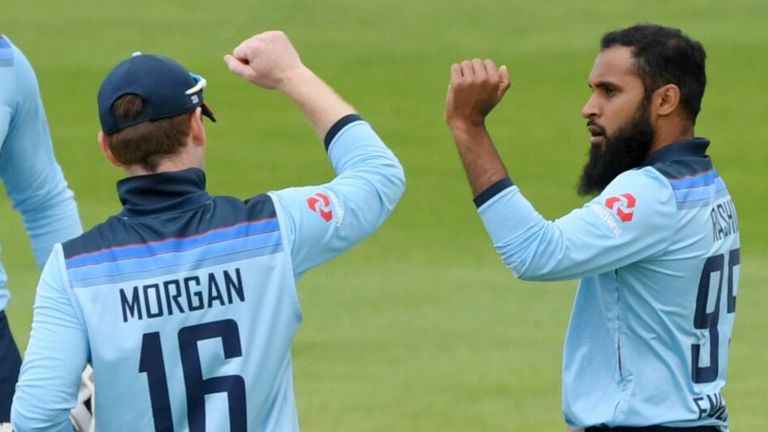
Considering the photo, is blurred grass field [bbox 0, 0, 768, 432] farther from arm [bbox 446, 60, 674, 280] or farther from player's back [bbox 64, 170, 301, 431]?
player's back [bbox 64, 170, 301, 431]

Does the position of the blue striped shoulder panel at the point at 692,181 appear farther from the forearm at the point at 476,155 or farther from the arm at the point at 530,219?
the forearm at the point at 476,155

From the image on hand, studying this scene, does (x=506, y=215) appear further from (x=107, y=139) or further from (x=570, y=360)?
(x=107, y=139)

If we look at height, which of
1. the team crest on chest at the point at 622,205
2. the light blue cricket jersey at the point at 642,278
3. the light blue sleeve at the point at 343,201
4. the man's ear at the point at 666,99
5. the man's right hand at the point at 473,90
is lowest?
the light blue cricket jersey at the point at 642,278

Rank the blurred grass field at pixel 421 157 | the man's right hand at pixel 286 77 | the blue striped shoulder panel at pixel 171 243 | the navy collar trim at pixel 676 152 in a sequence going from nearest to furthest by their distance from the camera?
1. the blue striped shoulder panel at pixel 171 243
2. the man's right hand at pixel 286 77
3. the navy collar trim at pixel 676 152
4. the blurred grass field at pixel 421 157

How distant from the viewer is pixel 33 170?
5.14 meters

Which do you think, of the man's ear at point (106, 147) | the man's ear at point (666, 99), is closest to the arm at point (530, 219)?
the man's ear at point (666, 99)

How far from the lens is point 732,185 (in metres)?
12.7

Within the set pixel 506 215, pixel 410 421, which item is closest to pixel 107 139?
Answer: pixel 506 215

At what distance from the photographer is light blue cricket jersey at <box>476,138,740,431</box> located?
4.29m

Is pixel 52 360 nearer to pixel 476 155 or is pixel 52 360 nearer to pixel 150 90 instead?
pixel 150 90

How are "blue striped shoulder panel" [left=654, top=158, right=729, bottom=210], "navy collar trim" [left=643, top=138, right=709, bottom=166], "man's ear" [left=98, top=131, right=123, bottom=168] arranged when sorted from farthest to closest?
"navy collar trim" [left=643, top=138, right=709, bottom=166] < "blue striped shoulder panel" [left=654, top=158, right=729, bottom=210] < "man's ear" [left=98, top=131, right=123, bottom=168]

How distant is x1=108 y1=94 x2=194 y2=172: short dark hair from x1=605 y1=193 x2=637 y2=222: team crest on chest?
4.02 ft

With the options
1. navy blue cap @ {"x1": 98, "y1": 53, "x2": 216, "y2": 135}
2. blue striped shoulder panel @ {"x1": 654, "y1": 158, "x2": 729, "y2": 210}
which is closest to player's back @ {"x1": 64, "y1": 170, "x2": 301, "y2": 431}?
navy blue cap @ {"x1": 98, "y1": 53, "x2": 216, "y2": 135}

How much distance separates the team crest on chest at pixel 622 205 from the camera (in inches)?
171
